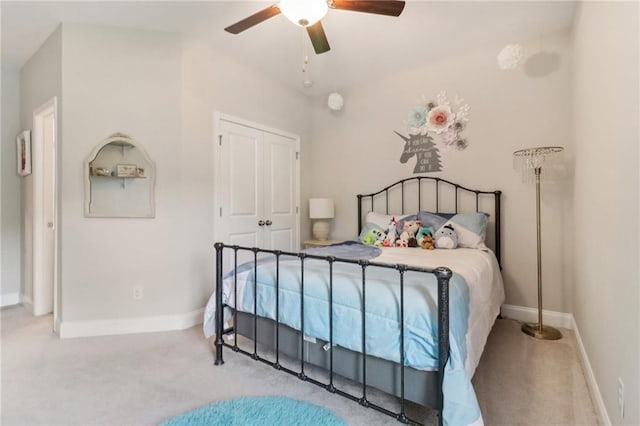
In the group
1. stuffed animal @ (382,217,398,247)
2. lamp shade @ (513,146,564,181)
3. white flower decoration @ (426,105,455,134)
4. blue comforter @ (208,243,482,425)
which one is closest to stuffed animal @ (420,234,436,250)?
stuffed animal @ (382,217,398,247)

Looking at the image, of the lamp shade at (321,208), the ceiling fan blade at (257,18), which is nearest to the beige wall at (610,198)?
the ceiling fan blade at (257,18)

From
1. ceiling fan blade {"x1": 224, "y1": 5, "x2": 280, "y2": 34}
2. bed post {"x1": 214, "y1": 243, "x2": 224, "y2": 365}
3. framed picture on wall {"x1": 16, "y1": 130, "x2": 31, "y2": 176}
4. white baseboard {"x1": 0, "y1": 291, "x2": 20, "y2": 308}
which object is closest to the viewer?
ceiling fan blade {"x1": 224, "y1": 5, "x2": 280, "y2": 34}

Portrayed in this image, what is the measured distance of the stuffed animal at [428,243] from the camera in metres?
2.84

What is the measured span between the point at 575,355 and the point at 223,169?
10.9ft

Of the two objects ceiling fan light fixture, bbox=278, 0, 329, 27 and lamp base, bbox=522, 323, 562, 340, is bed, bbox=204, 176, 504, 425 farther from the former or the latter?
ceiling fan light fixture, bbox=278, 0, 329, 27

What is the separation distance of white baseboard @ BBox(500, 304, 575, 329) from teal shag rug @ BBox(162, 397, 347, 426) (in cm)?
226

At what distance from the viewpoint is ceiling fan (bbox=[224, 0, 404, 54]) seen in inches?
69.7

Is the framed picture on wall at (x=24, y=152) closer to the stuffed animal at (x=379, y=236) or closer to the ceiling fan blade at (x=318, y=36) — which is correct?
the ceiling fan blade at (x=318, y=36)

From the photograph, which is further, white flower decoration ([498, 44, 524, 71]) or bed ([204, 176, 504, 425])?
white flower decoration ([498, 44, 524, 71])

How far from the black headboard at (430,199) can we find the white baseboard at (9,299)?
3.95 metres

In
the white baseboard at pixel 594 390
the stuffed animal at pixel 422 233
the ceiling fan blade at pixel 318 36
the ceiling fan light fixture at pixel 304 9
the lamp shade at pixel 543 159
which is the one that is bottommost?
the white baseboard at pixel 594 390

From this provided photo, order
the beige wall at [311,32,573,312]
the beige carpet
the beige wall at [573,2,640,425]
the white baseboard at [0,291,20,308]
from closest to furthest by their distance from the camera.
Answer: the beige wall at [573,2,640,425], the beige carpet, the beige wall at [311,32,573,312], the white baseboard at [0,291,20,308]

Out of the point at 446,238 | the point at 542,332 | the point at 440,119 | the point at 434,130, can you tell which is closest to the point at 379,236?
the point at 446,238

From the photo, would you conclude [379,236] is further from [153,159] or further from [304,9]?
[153,159]
